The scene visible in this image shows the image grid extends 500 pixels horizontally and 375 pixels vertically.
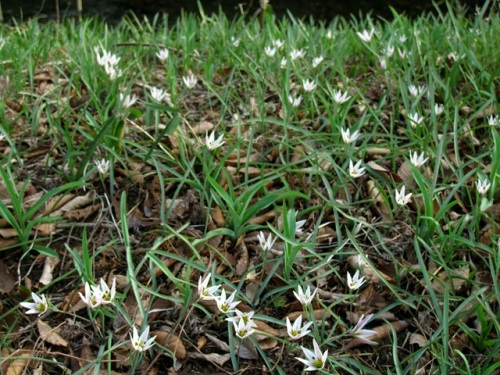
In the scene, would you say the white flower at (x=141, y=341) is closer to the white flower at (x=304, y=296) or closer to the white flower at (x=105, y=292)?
the white flower at (x=105, y=292)

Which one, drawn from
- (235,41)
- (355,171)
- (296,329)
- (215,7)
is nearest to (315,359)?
(296,329)

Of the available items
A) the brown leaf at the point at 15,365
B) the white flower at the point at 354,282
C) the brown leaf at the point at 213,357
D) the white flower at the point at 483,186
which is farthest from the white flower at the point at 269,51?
the brown leaf at the point at 15,365

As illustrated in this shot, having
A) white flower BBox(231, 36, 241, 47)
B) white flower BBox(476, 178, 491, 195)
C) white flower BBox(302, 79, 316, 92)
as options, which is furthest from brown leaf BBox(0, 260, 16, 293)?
white flower BBox(231, 36, 241, 47)

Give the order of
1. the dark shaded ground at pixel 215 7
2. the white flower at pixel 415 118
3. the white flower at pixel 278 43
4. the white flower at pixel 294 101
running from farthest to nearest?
the dark shaded ground at pixel 215 7 → the white flower at pixel 278 43 → the white flower at pixel 294 101 → the white flower at pixel 415 118

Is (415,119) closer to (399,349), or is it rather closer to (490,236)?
(490,236)

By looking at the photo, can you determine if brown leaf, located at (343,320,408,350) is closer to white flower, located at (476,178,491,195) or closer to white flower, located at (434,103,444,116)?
white flower, located at (476,178,491,195)

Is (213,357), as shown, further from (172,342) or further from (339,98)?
(339,98)

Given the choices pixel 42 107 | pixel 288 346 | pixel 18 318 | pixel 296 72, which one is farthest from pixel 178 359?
pixel 296 72

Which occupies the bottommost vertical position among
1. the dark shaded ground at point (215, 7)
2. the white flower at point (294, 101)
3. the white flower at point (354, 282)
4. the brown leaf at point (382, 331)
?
the dark shaded ground at point (215, 7)
